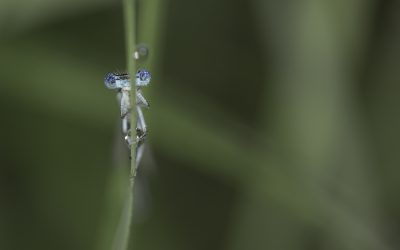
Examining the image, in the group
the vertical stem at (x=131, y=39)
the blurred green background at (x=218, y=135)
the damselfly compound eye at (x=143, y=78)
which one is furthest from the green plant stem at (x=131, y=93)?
the blurred green background at (x=218, y=135)

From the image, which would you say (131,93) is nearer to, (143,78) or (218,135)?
(143,78)

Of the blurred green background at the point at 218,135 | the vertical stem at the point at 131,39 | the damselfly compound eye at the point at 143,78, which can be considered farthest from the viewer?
the blurred green background at the point at 218,135

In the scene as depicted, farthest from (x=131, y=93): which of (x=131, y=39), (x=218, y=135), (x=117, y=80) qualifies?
(x=218, y=135)

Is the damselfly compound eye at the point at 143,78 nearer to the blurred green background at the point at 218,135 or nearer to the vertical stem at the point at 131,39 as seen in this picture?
the vertical stem at the point at 131,39

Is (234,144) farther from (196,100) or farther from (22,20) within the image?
(22,20)

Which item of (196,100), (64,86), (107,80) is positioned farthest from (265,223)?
(107,80)

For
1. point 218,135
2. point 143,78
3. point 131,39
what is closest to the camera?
point 131,39

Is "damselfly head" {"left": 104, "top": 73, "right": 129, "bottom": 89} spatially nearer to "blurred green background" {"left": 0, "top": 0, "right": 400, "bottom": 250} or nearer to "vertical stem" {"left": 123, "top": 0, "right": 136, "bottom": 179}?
"vertical stem" {"left": 123, "top": 0, "right": 136, "bottom": 179}

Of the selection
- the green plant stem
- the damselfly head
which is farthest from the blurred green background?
the green plant stem

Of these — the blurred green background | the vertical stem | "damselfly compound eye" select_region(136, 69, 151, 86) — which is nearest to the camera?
the vertical stem
